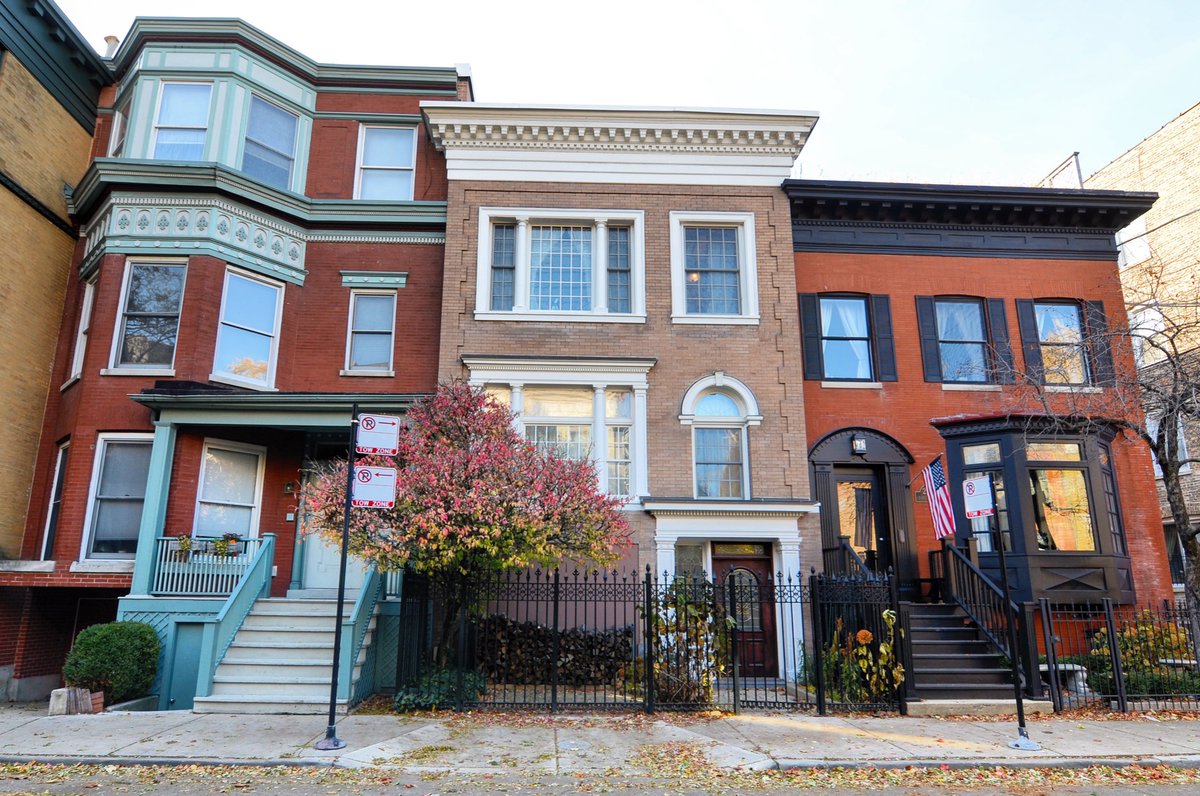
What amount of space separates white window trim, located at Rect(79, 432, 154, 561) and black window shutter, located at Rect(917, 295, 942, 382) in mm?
14918

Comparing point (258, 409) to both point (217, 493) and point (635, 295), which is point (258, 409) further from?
point (635, 295)

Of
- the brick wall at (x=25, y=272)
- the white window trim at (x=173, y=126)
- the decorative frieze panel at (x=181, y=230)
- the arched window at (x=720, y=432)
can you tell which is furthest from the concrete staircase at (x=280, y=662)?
the white window trim at (x=173, y=126)

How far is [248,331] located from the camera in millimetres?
15000

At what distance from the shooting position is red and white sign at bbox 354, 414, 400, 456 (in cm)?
889

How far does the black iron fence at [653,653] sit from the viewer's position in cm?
1049

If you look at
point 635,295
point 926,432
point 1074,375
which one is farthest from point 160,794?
point 1074,375

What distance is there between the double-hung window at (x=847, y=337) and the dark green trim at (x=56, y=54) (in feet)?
51.7

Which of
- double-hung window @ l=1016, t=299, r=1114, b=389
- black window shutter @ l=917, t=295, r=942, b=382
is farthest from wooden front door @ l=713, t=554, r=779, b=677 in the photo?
double-hung window @ l=1016, t=299, r=1114, b=389

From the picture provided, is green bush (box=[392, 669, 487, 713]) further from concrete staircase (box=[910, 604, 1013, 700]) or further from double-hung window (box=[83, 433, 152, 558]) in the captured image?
double-hung window (box=[83, 433, 152, 558])

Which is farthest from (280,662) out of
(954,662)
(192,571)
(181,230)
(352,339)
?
(954,662)

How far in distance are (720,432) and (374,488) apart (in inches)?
299

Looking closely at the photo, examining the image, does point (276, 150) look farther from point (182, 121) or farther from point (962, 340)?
point (962, 340)

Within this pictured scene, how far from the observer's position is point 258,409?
13383 mm

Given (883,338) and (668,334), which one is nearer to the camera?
(668,334)
